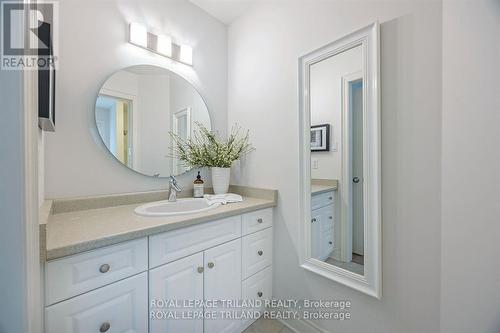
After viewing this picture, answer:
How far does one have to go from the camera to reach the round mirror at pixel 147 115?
1364 mm

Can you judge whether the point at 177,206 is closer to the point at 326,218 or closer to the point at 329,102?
the point at 326,218

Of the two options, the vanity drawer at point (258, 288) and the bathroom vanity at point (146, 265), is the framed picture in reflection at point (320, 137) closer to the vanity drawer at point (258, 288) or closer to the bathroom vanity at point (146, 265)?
the bathroom vanity at point (146, 265)

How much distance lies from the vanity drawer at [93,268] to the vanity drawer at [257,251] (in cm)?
65

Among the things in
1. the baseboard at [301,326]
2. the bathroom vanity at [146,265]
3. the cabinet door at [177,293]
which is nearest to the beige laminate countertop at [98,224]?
the bathroom vanity at [146,265]

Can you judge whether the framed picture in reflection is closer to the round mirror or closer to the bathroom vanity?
the bathroom vanity

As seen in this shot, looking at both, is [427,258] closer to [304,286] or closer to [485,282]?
[485,282]

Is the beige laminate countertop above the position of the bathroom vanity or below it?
above

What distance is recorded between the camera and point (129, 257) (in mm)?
905

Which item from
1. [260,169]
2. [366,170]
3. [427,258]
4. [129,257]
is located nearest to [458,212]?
[427,258]

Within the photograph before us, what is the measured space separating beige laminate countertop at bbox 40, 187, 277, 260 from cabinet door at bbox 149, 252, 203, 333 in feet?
0.69

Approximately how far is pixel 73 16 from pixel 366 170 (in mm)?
1875

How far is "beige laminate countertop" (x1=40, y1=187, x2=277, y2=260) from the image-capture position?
755 mm

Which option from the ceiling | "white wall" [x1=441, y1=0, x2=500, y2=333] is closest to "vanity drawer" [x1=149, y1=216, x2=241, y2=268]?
"white wall" [x1=441, y1=0, x2=500, y2=333]

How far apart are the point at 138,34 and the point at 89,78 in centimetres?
46
